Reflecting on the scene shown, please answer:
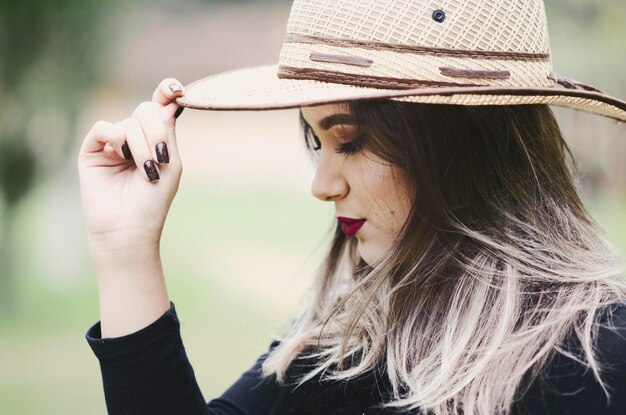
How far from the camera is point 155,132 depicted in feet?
5.16

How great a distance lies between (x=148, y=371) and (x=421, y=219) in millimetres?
560

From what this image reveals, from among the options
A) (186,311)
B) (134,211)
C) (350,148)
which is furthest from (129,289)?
(186,311)

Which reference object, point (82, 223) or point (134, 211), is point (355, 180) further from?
point (82, 223)

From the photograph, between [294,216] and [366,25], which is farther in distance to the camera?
[294,216]

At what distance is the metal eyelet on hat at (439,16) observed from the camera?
1410 mm

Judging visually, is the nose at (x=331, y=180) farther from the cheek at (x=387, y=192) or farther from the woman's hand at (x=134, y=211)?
the woman's hand at (x=134, y=211)

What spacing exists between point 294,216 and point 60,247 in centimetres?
391

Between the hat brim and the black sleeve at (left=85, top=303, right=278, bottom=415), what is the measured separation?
415mm

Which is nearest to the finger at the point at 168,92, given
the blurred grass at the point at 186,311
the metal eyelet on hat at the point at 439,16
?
the metal eyelet on hat at the point at 439,16

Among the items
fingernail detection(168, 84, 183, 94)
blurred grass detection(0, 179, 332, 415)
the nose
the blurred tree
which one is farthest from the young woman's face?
the blurred tree

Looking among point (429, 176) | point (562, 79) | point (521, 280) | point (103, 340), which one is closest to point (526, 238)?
point (521, 280)

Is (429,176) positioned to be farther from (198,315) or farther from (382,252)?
(198,315)

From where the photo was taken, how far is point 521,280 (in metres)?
1.49

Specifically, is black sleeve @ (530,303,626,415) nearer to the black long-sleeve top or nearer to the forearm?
the black long-sleeve top
